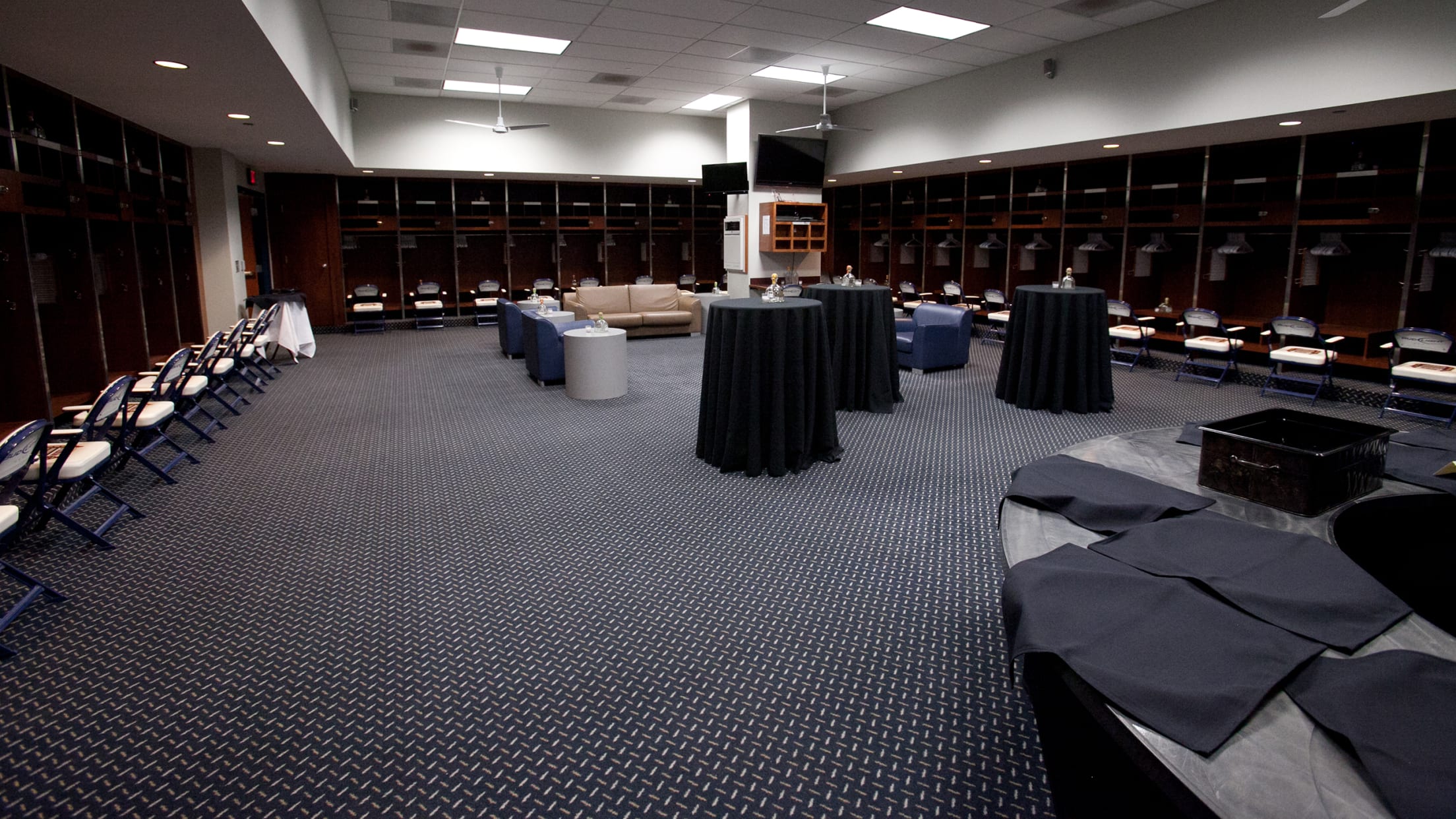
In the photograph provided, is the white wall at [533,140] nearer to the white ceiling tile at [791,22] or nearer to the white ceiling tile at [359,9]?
the white ceiling tile at [359,9]

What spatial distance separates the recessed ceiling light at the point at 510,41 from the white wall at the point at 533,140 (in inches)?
142

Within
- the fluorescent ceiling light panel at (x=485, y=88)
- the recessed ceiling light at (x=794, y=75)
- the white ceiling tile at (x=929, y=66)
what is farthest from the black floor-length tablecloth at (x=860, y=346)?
the fluorescent ceiling light panel at (x=485, y=88)

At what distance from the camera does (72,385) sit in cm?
609

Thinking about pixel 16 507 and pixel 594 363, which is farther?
pixel 594 363

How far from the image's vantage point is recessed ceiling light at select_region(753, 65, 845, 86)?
31.1ft

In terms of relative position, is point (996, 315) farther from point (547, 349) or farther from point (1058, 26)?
point (547, 349)

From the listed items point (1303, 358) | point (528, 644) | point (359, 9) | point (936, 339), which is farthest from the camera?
point (936, 339)

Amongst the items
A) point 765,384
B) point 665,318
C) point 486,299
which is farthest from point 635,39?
point 486,299

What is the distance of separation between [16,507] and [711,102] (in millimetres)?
10607

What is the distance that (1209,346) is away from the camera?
7.39 m

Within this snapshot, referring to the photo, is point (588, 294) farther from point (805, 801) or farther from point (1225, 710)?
point (1225, 710)

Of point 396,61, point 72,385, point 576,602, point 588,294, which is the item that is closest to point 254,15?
point 576,602

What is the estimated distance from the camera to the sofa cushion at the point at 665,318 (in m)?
10.9

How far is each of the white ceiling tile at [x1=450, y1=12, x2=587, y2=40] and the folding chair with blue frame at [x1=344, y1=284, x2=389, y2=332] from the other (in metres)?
5.61
